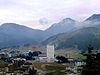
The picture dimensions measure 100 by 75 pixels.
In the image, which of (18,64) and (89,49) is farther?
(18,64)

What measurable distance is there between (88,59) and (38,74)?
42.2 metres

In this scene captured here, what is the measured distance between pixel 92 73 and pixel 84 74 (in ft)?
1.77

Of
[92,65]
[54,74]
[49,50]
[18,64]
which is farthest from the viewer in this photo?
[49,50]

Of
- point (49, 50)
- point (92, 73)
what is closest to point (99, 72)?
point (92, 73)

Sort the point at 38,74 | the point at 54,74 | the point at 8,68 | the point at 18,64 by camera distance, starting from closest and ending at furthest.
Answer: the point at 54,74 → the point at 38,74 → the point at 8,68 → the point at 18,64

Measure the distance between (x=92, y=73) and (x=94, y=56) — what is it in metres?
1.04

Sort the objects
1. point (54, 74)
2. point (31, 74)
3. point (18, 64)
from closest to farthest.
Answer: point (54, 74) < point (31, 74) < point (18, 64)

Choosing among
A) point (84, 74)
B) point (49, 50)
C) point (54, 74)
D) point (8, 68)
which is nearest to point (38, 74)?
point (8, 68)

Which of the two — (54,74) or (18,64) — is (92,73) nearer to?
(54,74)

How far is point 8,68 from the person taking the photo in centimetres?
7450

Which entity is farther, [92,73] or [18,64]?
[18,64]

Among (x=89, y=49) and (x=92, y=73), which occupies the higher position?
(x=89, y=49)

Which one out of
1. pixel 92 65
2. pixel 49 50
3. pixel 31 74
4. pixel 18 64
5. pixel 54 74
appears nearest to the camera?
pixel 92 65

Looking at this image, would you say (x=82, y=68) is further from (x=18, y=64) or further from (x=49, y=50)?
(x=49, y=50)
